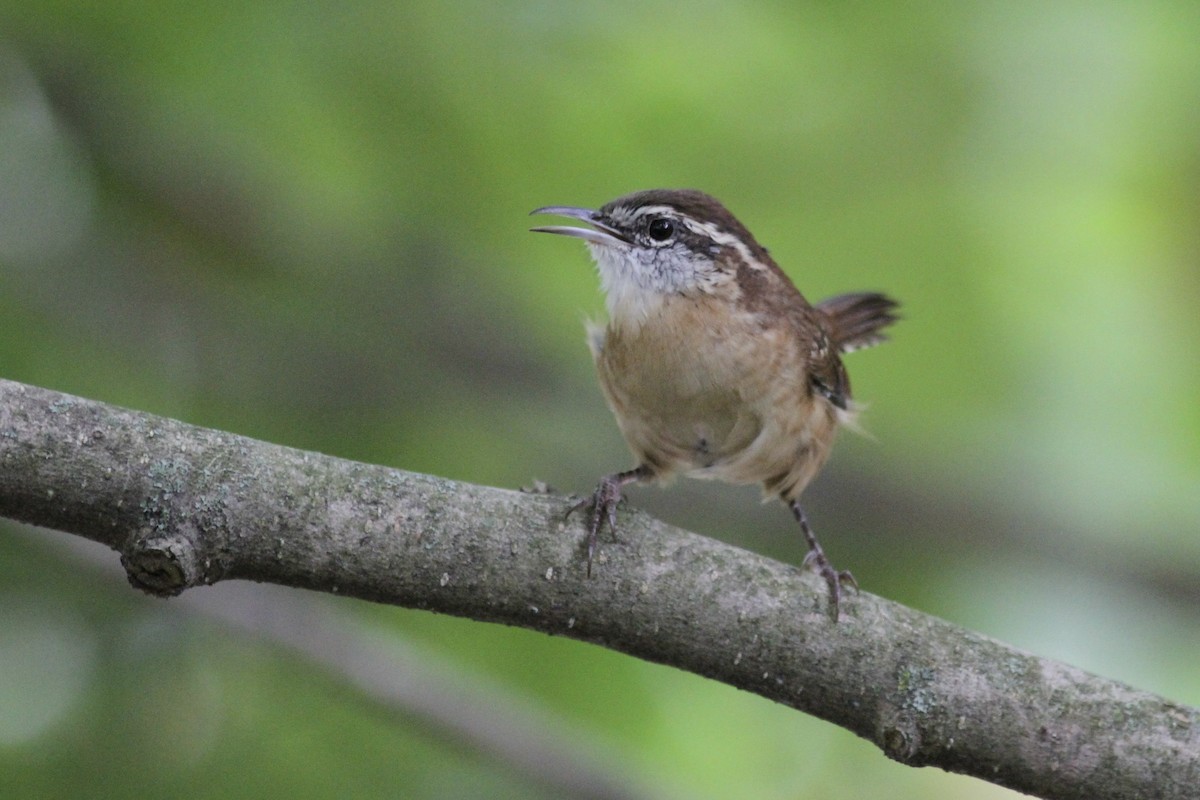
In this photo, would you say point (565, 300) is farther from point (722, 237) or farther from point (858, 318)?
point (858, 318)

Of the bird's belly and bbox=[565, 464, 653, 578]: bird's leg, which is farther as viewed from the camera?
the bird's belly

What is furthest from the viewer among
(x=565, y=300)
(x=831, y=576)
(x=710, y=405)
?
(x=565, y=300)

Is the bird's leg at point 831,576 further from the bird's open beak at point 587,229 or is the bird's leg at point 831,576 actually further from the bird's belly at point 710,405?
the bird's open beak at point 587,229

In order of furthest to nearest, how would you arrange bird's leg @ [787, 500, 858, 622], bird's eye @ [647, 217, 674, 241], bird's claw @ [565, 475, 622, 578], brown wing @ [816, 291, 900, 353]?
brown wing @ [816, 291, 900, 353] → bird's eye @ [647, 217, 674, 241] → bird's leg @ [787, 500, 858, 622] → bird's claw @ [565, 475, 622, 578]

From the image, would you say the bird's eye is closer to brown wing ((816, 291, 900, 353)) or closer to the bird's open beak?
the bird's open beak

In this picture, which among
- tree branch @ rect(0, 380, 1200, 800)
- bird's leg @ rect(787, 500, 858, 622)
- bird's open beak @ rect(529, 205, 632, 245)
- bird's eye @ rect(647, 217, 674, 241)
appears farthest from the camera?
bird's eye @ rect(647, 217, 674, 241)

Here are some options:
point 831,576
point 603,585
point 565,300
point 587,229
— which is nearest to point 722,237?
point 587,229

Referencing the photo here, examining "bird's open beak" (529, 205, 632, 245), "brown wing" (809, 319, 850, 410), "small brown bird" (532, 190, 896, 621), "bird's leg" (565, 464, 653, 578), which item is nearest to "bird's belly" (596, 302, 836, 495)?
"small brown bird" (532, 190, 896, 621)

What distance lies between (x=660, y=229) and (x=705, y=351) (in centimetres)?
59

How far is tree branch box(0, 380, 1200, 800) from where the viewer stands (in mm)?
2670

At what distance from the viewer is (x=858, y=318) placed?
5.62 metres

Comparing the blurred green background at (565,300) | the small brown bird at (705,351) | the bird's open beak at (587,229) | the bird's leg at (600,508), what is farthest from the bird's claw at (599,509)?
the bird's open beak at (587,229)

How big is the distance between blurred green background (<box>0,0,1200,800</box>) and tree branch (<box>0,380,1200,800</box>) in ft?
4.34

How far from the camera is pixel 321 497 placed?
2789 mm
